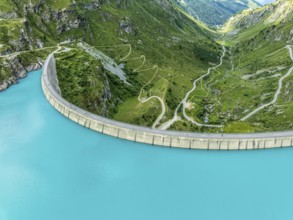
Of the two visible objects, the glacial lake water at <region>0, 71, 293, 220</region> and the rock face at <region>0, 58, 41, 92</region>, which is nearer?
the glacial lake water at <region>0, 71, 293, 220</region>

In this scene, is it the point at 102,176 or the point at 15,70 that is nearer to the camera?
the point at 102,176

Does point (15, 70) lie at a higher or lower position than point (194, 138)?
higher

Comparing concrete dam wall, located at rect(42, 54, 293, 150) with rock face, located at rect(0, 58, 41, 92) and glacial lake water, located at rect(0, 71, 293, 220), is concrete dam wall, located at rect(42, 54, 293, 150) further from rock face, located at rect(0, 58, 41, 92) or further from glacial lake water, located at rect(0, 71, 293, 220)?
rock face, located at rect(0, 58, 41, 92)

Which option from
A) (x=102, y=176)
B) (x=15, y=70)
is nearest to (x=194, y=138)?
(x=102, y=176)

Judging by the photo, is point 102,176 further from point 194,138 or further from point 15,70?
point 15,70

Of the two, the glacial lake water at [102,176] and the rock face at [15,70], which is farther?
the rock face at [15,70]

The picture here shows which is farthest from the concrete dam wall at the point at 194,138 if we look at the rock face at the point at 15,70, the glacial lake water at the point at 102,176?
the rock face at the point at 15,70

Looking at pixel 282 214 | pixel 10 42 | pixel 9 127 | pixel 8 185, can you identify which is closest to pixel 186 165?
pixel 282 214

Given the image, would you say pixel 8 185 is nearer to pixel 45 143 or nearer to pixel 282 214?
pixel 45 143

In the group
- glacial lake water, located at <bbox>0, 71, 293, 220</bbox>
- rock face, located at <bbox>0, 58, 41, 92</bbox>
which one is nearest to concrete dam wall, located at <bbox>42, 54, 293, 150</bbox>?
glacial lake water, located at <bbox>0, 71, 293, 220</bbox>

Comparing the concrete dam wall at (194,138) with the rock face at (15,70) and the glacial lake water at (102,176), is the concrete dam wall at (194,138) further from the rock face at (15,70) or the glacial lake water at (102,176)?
the rock face at (15,70)

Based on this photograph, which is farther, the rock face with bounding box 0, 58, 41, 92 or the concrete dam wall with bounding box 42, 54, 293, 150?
the rock face with bounding box 0, 58, 41, 92
